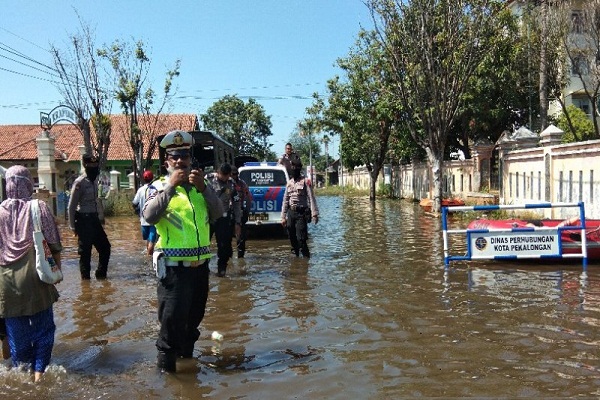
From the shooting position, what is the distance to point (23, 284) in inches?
179

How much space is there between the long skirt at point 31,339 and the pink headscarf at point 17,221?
1.61 feet

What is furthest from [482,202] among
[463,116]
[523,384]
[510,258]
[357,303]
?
[523,384]

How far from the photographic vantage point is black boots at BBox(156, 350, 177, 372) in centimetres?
476

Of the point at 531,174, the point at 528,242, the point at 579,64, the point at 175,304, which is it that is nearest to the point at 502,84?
the point at 579,64

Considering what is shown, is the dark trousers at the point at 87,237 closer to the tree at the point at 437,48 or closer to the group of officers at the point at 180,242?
the group of officers at the point at 180,242

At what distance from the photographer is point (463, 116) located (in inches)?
1125

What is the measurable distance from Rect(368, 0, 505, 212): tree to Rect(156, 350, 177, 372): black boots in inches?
738

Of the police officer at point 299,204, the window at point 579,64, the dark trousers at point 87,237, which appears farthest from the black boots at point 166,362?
the window at point 579,64

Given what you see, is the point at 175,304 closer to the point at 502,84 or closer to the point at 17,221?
the point at 17,221

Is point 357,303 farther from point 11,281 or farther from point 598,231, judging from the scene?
point 598,231

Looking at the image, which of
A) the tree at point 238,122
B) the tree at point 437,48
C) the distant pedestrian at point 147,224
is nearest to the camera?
the distant pedestrian at point 147,224

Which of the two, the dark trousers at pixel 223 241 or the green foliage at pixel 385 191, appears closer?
the dark trousers at pixel 223 241

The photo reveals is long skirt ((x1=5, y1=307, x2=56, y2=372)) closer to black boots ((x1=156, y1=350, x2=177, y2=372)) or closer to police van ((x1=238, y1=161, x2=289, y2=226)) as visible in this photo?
black boots ((x1=156, y1=350, x2=177, y2=372))

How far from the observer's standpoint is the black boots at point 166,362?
476cm
